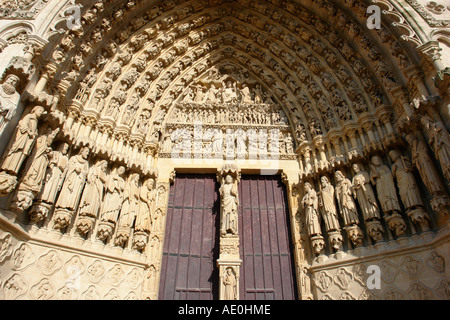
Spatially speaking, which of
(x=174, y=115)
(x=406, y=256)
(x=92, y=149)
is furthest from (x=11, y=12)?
(x=406, y=256)

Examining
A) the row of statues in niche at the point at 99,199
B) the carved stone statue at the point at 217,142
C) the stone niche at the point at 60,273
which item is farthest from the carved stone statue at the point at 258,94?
the stone niche at the point at 60,273

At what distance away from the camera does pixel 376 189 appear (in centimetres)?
518

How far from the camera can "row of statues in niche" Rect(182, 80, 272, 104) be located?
775cm

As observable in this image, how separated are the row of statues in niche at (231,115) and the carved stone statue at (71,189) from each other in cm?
273

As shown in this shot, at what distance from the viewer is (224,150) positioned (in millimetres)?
6898

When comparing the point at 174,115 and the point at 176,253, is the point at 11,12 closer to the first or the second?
the point at 174,115

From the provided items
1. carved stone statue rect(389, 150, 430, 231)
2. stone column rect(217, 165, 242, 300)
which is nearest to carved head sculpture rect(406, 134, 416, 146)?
carved stone statue rect(389, 150, 430, 231)

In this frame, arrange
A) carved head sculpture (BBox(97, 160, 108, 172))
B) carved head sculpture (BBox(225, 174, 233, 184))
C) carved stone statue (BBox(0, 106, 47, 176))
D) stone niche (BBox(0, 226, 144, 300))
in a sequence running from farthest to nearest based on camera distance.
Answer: carved head sculpture (BBox(225, 174, 233, 184)) → carved head sculpture (BBox(97, 160, 108, 172)) → stone niche (BBox(0, 226, 144, 300)) → carved stone statue (BBox(0, 106, 47, 176))

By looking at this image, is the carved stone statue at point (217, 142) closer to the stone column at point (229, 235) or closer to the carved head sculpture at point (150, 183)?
the stone column at point (229, 235)

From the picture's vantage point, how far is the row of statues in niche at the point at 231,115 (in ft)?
24.2

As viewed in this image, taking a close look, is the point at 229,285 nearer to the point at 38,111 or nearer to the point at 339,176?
the point at 339,176

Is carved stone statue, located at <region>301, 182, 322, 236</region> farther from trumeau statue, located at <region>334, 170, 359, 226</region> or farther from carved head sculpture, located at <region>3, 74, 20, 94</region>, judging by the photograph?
carved head sculpture, located at <region>3, 74, 20, 94</region>

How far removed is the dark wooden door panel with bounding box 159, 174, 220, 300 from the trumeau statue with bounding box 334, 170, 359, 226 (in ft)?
8.06

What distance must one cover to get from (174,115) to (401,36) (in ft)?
16.5
